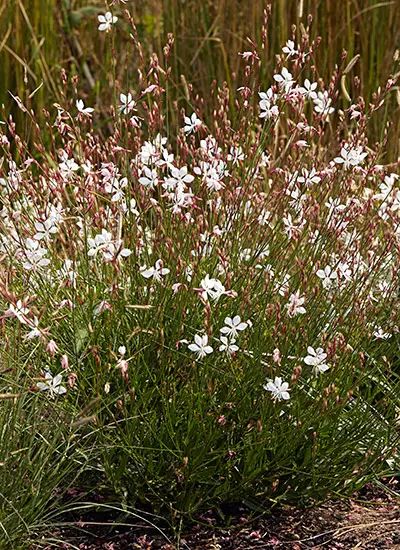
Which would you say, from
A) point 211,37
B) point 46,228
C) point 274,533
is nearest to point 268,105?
point 46,228

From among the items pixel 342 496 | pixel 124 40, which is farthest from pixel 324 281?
pixel 124 40

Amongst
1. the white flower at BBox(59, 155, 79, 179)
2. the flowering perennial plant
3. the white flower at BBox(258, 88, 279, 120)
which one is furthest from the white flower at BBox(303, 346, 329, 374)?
the white flower at BBox(59, 155, 79, 179)

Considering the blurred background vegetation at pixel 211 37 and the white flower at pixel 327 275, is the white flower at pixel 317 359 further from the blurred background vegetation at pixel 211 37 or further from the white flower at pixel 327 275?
the blurred background vegetation at pixel 211 37

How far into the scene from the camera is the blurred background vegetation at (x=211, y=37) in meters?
5.71

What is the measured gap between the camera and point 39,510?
273 centimetres

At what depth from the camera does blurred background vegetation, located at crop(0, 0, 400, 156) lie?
5.71m

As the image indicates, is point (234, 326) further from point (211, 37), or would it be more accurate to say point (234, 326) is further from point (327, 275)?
point (211, 37)

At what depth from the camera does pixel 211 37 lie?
5.97m

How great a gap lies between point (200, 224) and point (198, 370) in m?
0.39

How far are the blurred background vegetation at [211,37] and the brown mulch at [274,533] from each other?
2886mm

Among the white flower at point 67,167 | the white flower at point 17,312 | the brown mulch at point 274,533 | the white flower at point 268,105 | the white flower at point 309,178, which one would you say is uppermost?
the white flower at point 268,105

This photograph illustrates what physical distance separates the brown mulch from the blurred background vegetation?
289 cm

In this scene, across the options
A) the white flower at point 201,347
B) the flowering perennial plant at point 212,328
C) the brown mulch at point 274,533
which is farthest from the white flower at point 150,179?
the brown mulch at point 274,533

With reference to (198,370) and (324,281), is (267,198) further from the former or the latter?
(198,370)
